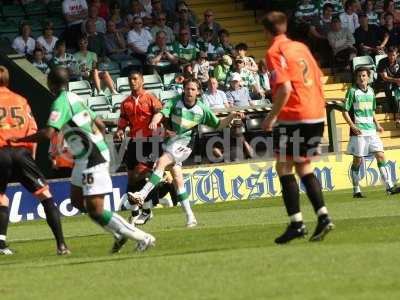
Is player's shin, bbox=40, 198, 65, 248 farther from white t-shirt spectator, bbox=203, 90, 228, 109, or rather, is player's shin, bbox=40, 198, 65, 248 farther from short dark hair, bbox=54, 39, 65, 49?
short dark hair, bbox=54, 39, 65, 49

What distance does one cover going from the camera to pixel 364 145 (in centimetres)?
2167

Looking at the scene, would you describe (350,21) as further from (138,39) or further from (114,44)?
(114,44)

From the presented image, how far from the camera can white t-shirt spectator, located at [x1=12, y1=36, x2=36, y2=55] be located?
2541 centimetres

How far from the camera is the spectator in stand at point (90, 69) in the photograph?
2519cm

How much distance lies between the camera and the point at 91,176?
12.6 m

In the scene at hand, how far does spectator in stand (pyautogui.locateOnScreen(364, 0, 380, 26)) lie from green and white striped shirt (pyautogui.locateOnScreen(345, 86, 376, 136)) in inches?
320

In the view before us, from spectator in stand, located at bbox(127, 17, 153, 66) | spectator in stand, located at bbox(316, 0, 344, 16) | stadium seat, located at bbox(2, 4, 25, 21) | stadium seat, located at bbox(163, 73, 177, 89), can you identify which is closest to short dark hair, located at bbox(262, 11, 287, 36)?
stadium seat, located at bbox(163, 73, 177, 89)

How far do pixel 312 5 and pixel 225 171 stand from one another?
6.94 m

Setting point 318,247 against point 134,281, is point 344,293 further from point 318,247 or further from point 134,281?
point 318,247

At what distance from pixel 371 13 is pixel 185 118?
1336 cm

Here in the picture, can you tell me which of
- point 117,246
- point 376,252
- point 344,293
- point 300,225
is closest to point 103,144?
point 117,246

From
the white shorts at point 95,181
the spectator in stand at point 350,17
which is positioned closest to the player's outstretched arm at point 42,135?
the white shorts at point 95,181

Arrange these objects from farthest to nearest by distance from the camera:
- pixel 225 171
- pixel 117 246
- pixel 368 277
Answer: pixel 225 171, pixel 117 246, pixel 368 277

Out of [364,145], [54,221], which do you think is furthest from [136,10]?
[54,221]
